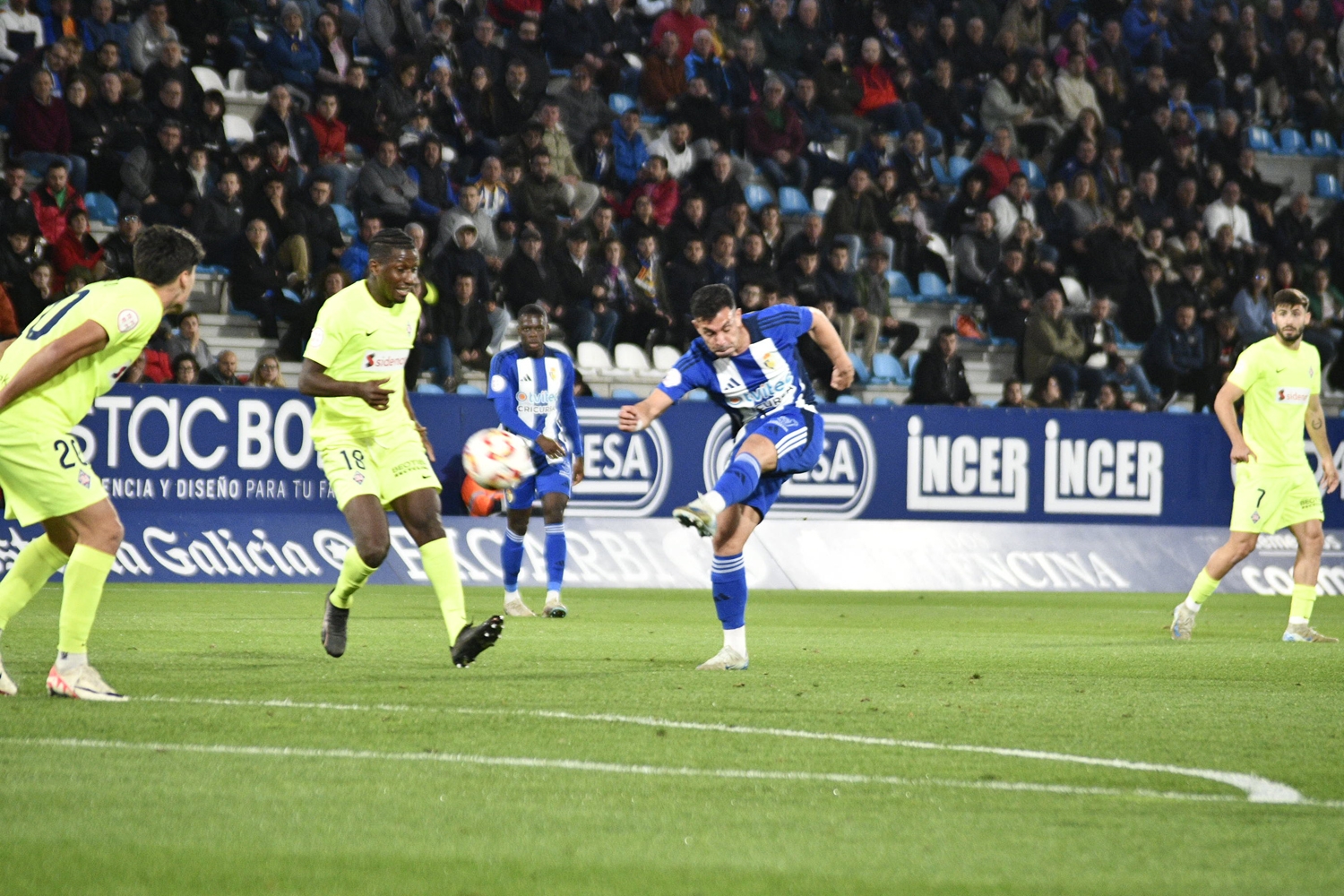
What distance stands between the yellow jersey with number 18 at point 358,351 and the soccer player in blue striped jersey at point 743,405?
3.86 ft

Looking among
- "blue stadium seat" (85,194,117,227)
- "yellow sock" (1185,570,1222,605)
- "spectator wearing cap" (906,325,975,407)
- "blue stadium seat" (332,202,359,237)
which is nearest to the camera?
"yellow sock" (1185,570,1222,605)

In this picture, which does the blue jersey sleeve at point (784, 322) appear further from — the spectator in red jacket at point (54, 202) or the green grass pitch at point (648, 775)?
the spectator in red jacket at point (54, 202)

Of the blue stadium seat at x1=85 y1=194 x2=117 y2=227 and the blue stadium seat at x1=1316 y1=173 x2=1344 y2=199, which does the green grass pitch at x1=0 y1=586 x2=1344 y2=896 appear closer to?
the blue stadium seat at x1=85 y1=194 x2=117 y2=227

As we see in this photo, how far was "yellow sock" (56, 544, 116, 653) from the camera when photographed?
21.6 feet

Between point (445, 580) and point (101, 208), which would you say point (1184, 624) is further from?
point (101, 208)

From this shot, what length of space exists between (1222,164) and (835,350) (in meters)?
17.6

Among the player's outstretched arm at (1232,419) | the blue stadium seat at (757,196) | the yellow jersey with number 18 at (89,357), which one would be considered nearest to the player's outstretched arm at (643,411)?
the yellow jersey with number 18 at (89,357)

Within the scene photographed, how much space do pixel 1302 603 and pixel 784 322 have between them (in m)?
5.07

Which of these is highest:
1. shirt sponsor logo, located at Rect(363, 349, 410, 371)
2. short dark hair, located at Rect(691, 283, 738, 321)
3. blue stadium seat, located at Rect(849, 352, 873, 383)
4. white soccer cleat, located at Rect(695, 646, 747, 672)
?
short dark hair, located at Rect(691, 283, 738, 321)

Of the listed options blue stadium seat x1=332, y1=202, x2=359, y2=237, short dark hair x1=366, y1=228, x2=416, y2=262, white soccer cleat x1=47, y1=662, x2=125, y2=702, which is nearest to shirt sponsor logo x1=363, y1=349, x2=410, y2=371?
short dark hair x1=366, y1=228, x2=416, y2=262

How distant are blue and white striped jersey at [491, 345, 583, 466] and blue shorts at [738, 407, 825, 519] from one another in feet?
15.9

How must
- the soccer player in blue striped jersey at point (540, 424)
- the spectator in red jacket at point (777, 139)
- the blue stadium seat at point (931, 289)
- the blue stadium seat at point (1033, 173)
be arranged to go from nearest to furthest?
the soccer player in blue striped jersey at point (540, 424)
the spectator in red jacket at point (777, 139)
the blue stadium seat at point (931, 289)
the blue stadium seat at point (1033, 173)

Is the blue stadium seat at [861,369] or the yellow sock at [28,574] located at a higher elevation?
the yellow sock at [28,574]

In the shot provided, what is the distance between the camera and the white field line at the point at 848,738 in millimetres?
5059
